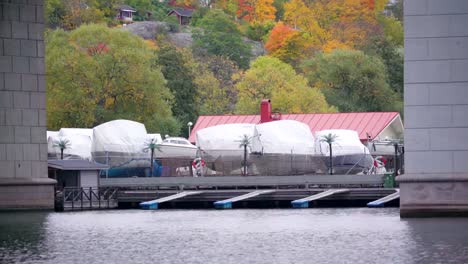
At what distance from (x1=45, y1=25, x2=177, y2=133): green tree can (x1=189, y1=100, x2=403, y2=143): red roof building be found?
6.39 m

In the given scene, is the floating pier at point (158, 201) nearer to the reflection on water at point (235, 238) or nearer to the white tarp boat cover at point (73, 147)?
the reflection on water at point (235, 238)

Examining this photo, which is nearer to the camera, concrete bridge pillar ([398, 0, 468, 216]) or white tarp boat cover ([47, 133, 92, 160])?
concrete bridge pillar ([398, 0, 468, 216])

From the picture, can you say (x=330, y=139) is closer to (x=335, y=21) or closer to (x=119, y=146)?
(x=119, y=146)

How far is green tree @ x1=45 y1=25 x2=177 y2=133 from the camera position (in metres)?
103

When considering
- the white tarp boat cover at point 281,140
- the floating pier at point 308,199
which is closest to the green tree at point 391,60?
the white tarp boat cover at point 281,140

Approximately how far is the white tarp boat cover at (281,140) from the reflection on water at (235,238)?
22517 millimetres

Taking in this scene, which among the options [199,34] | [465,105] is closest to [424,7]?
[465,105]

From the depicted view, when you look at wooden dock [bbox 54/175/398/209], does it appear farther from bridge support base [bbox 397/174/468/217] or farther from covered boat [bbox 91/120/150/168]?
bridge support base [bbox 397/174/468/217]

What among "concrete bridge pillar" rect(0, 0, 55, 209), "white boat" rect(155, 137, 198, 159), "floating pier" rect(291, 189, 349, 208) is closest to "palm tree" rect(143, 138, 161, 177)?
"white boat" rect(155, 137, 198, 159)

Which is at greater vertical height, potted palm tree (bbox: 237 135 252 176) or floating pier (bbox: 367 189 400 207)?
potted palm tree (bbox: 237 135 252 176)

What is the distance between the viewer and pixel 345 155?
8331cm

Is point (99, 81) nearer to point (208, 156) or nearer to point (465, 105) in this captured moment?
point (208, 156)

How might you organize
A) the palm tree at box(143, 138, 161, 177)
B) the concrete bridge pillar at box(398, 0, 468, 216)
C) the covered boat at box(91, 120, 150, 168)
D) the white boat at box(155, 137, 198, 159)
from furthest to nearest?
the white boat at box(155, 137, 198, 159)
the covered boat at box(91, 120, 150, 168)
the palm tree at box(143, 138, 161, 177)
the concrete bridge pillar at box(398, 0, 468, 216)

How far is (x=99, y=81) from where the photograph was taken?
4139 inches
